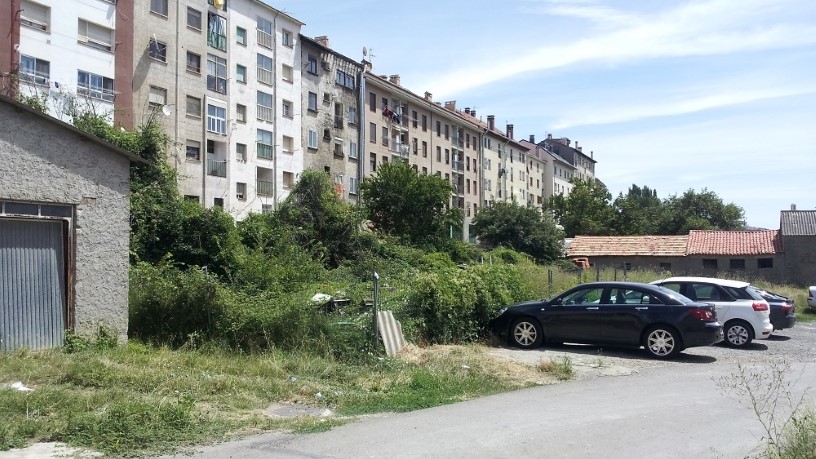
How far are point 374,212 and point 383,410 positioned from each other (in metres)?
37.3

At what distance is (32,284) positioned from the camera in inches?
487

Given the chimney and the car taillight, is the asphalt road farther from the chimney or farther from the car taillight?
the chimney

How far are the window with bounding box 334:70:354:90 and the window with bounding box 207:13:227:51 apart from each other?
11017 millimetres

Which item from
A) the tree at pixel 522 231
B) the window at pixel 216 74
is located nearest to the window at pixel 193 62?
the window at pixel 216 74

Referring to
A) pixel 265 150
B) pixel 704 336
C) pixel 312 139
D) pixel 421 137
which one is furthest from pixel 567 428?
pixel 421 137

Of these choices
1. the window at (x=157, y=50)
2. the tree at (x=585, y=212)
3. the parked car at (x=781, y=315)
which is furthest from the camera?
the tree at (x=585, y=212)

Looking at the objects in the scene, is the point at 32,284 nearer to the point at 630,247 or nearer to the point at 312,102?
the point at 312,102

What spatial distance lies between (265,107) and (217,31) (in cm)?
570

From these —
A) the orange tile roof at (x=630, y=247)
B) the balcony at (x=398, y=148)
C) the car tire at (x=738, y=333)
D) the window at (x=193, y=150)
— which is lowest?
the car tire at (x=738, y=333)

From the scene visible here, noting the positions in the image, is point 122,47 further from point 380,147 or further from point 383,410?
point 383,410

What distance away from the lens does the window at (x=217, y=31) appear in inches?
1709

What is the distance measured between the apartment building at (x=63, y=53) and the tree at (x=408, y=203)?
16.6 m

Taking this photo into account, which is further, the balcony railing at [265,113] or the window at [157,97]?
the balcony railing at [265,113]

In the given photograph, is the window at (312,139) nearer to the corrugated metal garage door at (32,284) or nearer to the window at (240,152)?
the window at (240,152)
